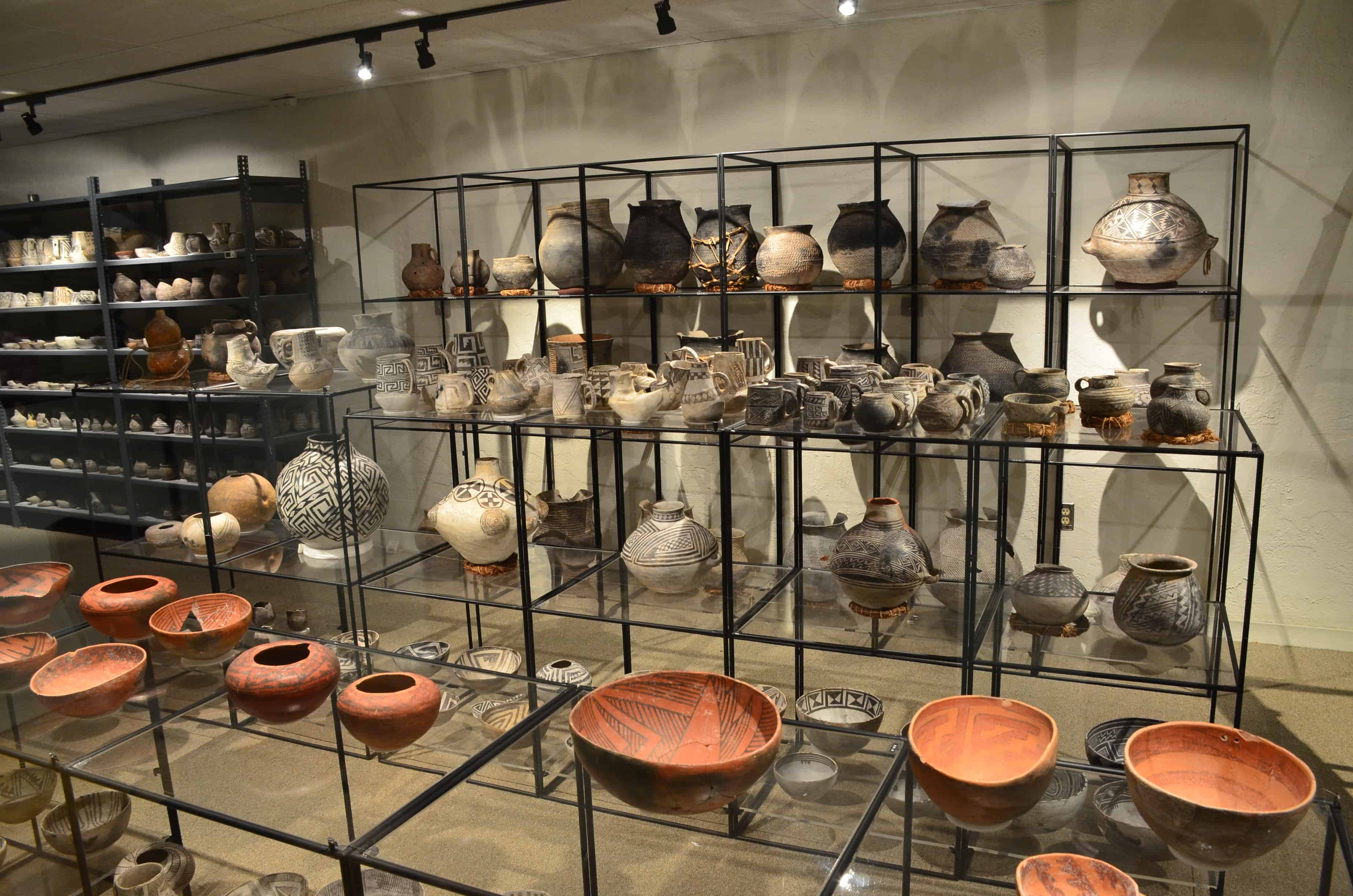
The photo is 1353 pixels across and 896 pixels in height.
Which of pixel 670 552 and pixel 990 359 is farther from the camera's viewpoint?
pixel 990 359

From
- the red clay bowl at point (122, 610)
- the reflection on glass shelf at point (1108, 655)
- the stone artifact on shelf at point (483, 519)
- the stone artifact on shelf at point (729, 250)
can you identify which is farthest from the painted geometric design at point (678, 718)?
the stone artifact on shelf at point (729, 250)

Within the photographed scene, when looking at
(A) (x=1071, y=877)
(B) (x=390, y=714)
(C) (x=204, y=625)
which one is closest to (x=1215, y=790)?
(A) (x=1071, y=877)

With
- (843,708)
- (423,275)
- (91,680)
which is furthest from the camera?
(423,275)

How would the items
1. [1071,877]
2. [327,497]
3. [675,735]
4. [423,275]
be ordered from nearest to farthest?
[1071,877]
[675,735]
[327,497]
[423,275]

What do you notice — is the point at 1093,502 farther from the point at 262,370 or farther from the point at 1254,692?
the point at 262,370

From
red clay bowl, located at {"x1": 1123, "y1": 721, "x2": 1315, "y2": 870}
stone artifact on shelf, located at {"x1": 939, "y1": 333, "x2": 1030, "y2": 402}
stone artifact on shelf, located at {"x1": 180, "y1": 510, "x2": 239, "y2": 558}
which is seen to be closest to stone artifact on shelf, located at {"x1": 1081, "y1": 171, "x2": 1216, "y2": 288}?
stone artifact on shelf, located at {"x1": 939, "y1": 333, "x2": 1030, "y2": 402}

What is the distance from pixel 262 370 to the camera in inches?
124

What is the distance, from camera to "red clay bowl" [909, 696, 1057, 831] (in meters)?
1.39

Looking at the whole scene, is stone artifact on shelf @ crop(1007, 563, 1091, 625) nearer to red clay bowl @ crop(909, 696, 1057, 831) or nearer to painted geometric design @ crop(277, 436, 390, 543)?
red clay bowl @ crop(909, 696, 1057, 831)

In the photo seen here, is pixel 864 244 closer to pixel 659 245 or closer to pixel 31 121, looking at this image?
pixel 659 245

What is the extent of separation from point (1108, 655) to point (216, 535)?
111 inches

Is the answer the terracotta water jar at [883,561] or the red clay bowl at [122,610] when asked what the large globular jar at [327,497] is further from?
the terracotta water jar at [883,561]

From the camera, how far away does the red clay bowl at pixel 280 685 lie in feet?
5.64

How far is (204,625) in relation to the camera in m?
2.11
